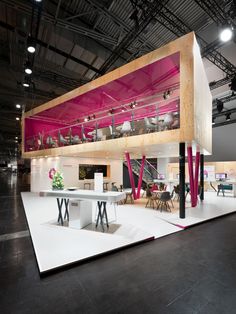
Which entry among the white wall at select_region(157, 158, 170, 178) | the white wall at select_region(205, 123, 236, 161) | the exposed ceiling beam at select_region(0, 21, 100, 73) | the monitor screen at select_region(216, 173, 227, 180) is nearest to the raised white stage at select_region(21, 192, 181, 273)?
the exposed ceiling beam at select_region(0, 21, 100, 73)

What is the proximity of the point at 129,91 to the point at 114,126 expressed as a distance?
2.54 metres

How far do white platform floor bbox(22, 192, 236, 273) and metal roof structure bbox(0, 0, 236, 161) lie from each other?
19.4 ft

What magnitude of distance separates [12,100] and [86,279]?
40.9 ft

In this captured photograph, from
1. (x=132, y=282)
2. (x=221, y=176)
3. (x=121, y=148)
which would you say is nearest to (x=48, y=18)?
(x=121, y=148)

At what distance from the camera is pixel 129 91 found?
9.09m

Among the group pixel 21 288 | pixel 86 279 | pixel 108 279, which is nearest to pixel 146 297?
pixel 108 279

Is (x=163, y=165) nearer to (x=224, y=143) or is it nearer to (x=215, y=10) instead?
(x=224, y=143)

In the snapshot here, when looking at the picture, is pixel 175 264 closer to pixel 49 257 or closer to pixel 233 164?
pixel 49 257

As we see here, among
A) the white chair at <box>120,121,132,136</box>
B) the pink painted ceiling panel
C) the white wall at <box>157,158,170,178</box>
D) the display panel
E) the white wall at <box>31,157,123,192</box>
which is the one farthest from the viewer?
the white wall at <box>157,158,170,178</box>

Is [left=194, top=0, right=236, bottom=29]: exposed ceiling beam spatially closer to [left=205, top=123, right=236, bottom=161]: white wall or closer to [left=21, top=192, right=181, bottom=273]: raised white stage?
[left=21, top=192, right=181, bottom=273]: raised white stage

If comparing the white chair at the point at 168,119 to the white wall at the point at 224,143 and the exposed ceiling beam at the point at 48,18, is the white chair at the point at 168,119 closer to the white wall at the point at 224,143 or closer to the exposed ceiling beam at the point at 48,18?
the exposed ceiling beam at the point at 48,18

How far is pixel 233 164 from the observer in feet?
42.5

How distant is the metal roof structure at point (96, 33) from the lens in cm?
541

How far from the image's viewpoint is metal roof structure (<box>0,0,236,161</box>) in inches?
213
